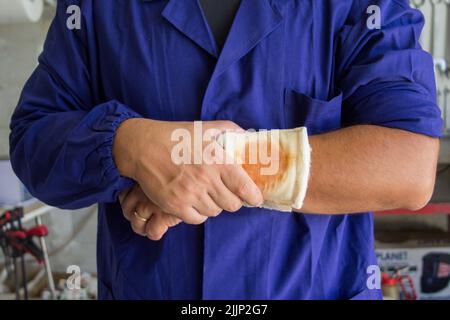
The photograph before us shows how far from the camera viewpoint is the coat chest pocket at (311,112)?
0.54m

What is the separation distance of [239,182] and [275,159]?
0.17 ft

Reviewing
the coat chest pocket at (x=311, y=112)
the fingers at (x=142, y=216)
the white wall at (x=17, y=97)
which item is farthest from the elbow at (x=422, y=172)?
the white wall at (x=17, y=97)

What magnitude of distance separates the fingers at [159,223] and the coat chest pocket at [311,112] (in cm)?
20

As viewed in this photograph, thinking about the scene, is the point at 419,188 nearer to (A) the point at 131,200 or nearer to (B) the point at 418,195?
(B) the point at 418,195

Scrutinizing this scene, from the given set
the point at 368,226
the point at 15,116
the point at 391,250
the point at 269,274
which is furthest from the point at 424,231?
the point at 15,116

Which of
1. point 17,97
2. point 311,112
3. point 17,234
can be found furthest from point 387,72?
point 17,97

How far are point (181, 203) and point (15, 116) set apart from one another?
310 mm

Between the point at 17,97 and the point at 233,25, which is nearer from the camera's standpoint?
the point at 233,25

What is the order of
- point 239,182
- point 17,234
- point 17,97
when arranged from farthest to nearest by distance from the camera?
point 17,97 → point 17,234 → point 239,182

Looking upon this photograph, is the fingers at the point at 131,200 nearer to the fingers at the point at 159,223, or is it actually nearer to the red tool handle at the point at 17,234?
the fingers at the point at 159,223

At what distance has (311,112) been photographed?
1.79ft

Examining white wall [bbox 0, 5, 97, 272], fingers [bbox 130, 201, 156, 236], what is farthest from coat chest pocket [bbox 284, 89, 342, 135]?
white wall [bbox 0, 5, 97, 272]

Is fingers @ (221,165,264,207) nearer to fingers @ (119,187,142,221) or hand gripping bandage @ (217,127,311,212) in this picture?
hand gripping bandage @ (217,127,311,212)
